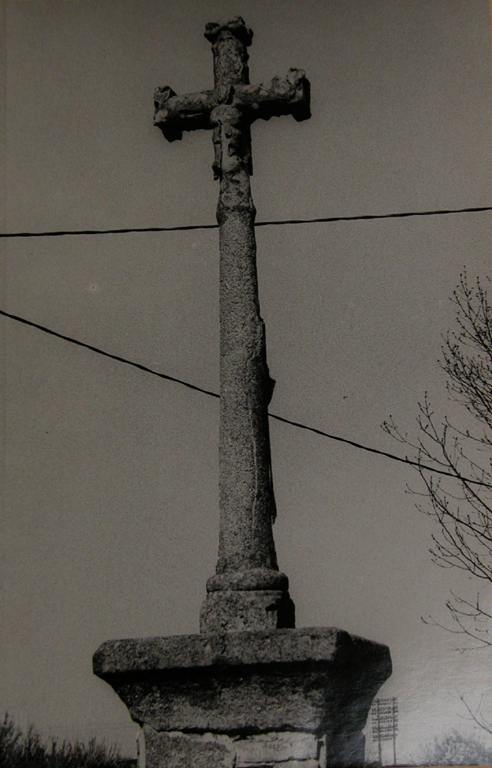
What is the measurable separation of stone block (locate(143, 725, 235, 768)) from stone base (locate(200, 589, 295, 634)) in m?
0.41

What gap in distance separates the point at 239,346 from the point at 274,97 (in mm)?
1466

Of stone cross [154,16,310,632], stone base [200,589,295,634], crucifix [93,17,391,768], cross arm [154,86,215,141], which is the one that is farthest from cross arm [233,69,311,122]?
stone base [200,589,295,634]

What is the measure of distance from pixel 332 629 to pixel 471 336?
12.0ft

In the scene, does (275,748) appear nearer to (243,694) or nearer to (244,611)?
(243,694)

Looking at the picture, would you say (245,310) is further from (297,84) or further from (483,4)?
(483,4)

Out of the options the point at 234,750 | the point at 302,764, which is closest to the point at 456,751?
the point at 302,764

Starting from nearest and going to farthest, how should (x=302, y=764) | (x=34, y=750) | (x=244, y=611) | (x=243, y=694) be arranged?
(x=302, y=764)
(x=243, y=694)
(x=244, y=611)
(x=34, y=750)

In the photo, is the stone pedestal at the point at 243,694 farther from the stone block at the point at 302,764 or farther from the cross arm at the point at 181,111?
the cross arm at the point at 181,111

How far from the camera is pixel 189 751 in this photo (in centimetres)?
331

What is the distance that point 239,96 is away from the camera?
4.61 metres

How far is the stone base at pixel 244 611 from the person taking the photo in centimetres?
346

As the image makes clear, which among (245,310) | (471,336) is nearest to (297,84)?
(245,310)

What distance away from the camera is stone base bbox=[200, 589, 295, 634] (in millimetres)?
3463

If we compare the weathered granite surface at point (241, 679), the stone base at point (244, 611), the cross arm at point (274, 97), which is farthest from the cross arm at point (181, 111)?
the weathered granite surface at point (241, 679)
